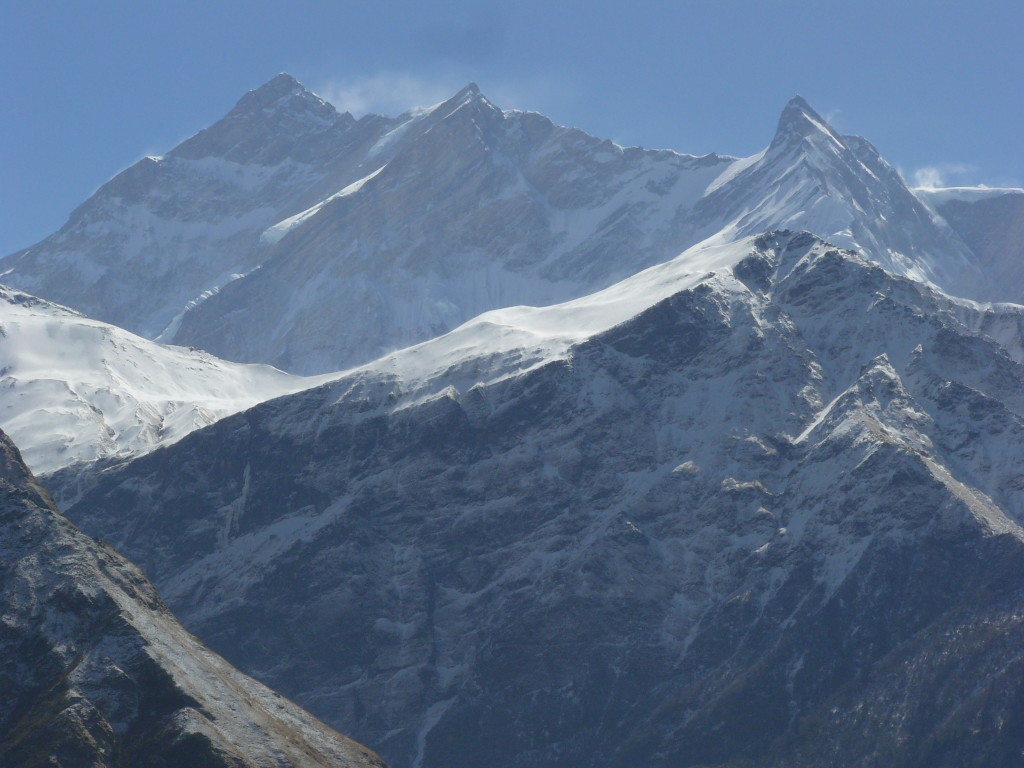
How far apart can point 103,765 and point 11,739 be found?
10.1 metres

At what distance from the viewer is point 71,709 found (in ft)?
655

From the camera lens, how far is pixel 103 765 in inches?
7761

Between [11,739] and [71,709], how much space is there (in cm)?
663

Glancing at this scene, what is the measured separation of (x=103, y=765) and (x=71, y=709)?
691 centimetres

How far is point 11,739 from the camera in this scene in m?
199
